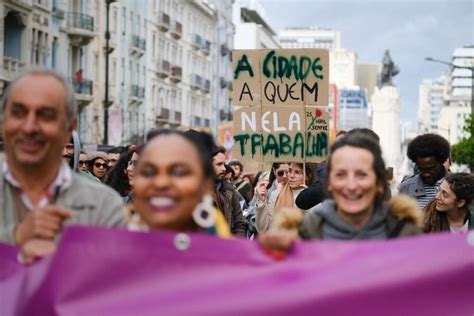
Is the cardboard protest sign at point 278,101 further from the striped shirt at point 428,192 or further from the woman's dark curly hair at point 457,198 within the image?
the woman's dark curly hair at point 457,198

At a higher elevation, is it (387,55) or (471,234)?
(387,55)

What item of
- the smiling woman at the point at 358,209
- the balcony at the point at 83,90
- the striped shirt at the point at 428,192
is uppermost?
the balcony at the point at 83,90

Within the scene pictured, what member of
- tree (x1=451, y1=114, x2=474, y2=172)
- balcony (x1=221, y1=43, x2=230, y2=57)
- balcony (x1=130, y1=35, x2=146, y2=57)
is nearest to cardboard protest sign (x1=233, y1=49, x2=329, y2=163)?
balcony (x1=130, y1=35, x2=146, y2=57)

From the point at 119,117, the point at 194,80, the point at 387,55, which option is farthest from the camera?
the point at 387,55

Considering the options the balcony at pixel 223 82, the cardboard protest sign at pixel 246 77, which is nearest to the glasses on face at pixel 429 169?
the cardboard protest sign at pixel 246 77

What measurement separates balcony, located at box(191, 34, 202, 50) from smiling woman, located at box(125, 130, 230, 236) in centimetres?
8211

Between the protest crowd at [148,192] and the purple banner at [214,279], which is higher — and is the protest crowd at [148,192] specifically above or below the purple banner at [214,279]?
above

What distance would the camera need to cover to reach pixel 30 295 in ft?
15.2

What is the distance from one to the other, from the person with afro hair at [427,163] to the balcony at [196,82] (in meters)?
76.4

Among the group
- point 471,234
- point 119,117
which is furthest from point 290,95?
point 119,117

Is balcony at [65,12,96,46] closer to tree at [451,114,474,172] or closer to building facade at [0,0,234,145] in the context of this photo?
building facade at [0,0,234,145]

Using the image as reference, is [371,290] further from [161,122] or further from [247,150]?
[161,122]

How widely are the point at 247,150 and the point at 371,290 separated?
8703mm

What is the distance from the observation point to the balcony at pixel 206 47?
90312mm
